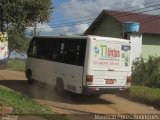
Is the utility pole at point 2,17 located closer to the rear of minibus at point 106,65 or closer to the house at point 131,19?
the rear of minibus at point 106,65

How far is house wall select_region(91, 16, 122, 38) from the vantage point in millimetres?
38250

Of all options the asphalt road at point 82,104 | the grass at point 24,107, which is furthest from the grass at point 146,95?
the grass at point 24,107

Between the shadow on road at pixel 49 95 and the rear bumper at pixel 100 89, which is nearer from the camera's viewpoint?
the rear bumper at pixel 100 89

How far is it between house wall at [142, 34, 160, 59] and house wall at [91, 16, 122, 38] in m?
2.18

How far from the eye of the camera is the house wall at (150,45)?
37375 mm

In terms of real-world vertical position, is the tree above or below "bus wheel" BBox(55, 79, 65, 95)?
above

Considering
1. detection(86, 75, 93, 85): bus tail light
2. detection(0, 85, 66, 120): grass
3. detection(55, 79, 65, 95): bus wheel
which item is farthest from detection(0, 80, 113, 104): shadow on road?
detection(0, 85, 66, 120): grass

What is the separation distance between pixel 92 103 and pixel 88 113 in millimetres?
2907

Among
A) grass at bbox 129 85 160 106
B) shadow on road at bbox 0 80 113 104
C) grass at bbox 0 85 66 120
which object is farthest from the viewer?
grass at bbox 129 85 160 106

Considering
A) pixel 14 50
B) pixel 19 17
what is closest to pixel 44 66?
pixel 19 17

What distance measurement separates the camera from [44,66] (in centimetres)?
2164

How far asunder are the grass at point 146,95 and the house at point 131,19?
47.5 feet

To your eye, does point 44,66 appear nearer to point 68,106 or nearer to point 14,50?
point 68,106

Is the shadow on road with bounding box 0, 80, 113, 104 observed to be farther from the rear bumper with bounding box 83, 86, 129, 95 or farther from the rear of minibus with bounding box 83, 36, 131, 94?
the rear of minibus with bounding box 83, 36, 131, 94
